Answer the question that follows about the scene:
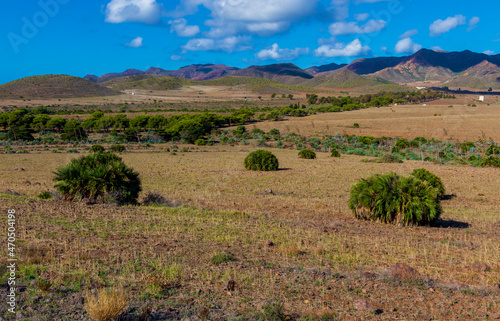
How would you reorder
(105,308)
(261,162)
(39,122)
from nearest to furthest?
(105,308) → (261,162) → (39,122)

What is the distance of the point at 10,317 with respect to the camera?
13.6ft

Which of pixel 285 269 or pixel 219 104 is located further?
pixel 219 104

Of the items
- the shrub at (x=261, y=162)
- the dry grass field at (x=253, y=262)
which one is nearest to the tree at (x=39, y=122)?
the shrub at (x=261, y=162)

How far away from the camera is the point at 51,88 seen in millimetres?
131625

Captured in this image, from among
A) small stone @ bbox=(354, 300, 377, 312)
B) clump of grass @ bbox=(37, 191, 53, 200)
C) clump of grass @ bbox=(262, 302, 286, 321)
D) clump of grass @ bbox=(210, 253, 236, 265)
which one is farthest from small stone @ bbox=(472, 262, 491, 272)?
clump of grass @ bbox=(37, 191, 53, 200)

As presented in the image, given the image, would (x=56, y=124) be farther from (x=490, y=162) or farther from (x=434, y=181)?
(x=434, y=181)

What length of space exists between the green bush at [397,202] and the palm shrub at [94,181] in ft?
23.4

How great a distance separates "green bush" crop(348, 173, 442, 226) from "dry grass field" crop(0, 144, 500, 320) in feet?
1.38

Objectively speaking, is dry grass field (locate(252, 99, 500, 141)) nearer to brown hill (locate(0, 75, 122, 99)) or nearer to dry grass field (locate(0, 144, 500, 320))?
dry grass field (locate(0, 144, 500, 320))

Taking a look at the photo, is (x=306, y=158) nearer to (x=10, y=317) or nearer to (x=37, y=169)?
(x=37, y=169)

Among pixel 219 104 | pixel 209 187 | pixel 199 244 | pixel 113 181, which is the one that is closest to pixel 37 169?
pixel 209 187

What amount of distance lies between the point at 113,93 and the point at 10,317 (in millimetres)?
155174

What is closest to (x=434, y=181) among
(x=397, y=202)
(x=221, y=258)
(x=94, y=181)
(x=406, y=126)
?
(x=397, y=202)

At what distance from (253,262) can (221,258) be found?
1.82 feet
